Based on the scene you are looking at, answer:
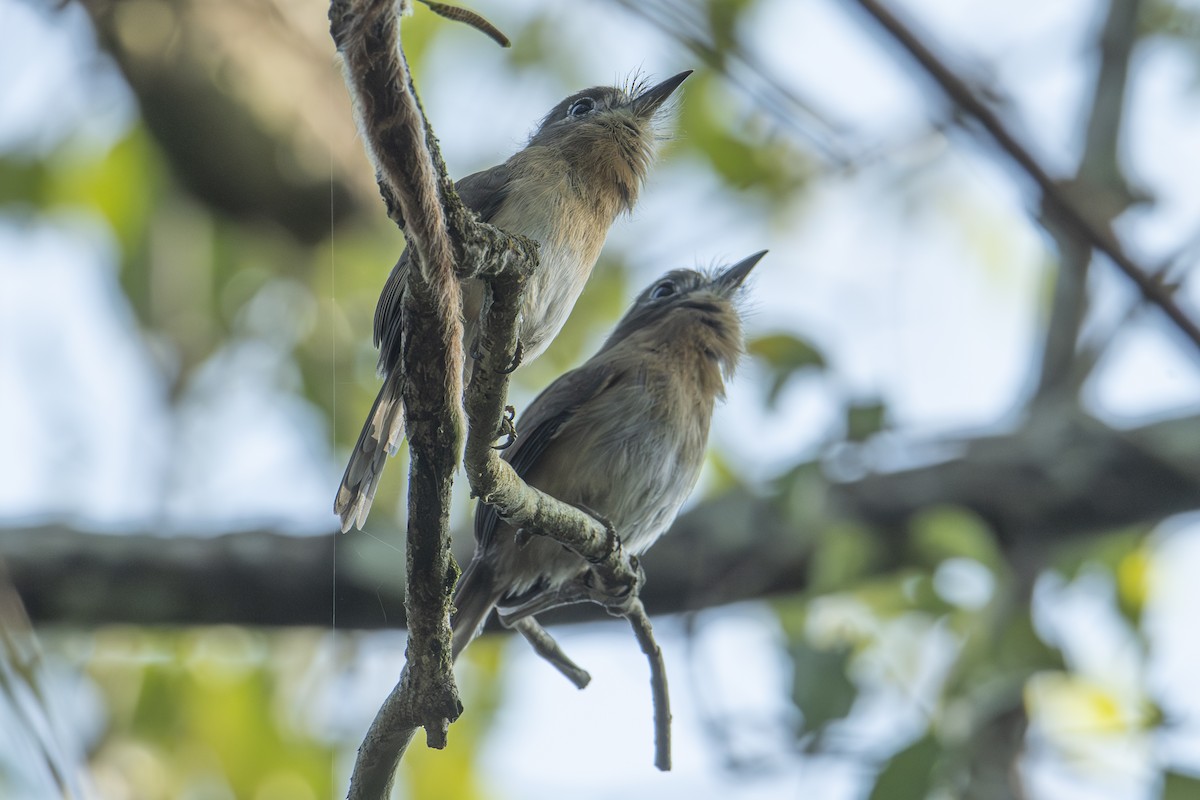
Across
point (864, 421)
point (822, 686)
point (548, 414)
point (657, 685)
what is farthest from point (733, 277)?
point (657, 685)

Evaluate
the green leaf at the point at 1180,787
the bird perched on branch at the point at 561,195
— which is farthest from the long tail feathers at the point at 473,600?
the green leaf at the point at 1180,787

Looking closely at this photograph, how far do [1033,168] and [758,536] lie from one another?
9.18ft

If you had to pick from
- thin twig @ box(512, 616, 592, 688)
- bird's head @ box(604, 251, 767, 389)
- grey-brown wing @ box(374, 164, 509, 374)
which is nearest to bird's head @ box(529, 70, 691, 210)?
grey-brown wing @ box(374, 164, 509, 374)

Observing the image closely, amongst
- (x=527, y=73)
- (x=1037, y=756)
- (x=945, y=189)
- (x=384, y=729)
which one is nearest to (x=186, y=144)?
(x=945, y=189)

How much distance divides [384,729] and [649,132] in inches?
52.4

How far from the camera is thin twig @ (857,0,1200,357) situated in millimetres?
2979

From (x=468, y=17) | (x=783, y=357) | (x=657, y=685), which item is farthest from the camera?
(x=783, y=357)

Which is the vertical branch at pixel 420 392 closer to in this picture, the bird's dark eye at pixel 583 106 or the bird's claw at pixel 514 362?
the bird's claw at pixel 514 362

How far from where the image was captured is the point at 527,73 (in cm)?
317

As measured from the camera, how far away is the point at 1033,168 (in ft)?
10.1

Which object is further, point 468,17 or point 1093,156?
point 1093,156

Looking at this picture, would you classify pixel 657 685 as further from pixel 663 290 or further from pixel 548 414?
pixel 663 290

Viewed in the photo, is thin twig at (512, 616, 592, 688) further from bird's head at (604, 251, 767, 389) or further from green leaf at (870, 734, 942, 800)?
green leaf at (870, 734, 942, 800)

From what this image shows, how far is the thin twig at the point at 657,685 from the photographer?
2.25m
